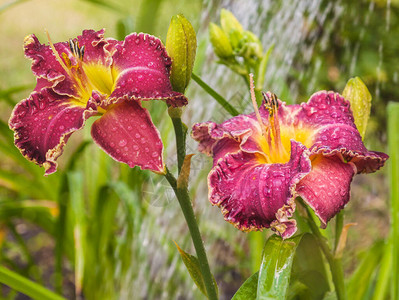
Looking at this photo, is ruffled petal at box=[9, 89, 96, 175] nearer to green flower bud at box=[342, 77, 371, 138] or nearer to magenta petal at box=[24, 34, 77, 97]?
magenta petal at box=[24, 34, 77, 97]

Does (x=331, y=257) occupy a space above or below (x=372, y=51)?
below

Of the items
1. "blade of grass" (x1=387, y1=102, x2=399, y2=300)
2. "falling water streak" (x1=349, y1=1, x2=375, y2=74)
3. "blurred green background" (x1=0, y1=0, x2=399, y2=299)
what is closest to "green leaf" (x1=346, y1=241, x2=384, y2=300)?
"blurred green background" (x1=0, y1=0, x2=399, y2=299)

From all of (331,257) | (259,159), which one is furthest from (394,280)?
(259,159)

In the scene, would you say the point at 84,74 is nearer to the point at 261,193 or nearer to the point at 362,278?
the point at 261,193

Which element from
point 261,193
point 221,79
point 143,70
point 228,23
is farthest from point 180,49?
point 221,79

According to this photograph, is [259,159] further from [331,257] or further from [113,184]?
[113,184]
